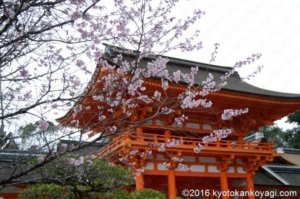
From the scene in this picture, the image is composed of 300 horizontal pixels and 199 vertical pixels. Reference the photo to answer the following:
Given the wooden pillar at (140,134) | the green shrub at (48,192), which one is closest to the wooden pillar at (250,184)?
the wooden pillar at (140,134)

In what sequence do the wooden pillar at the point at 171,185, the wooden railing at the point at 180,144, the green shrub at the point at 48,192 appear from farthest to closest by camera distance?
1. the wooden pillar at the point at 171,185
2. the wooden railing at the point at 180,144
3. the green shrub at the point at 48,192

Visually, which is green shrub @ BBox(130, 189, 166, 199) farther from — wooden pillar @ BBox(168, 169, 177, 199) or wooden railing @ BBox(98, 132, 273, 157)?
wooden pillar @ BBox(168, 169, 177, 199)

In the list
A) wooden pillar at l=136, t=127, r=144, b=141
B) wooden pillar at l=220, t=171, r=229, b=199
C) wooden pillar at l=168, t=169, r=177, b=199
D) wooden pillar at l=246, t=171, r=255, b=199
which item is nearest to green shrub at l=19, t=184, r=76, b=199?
wooden pillar at l=136, t=127, r=144, b=141

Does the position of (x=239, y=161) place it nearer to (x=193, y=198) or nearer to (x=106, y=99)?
(x=193, y=198)

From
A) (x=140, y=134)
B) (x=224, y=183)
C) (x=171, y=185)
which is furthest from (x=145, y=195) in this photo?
(x=224, y=183)

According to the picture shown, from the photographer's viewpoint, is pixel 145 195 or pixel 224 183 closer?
pixel 145 195

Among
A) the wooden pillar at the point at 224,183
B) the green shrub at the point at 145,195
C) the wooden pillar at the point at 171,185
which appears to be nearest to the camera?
the green shrub at the point at 145,195

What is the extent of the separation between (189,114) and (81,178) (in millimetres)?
8892

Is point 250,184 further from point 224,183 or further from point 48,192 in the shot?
point 48,192

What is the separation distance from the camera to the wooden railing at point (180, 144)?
10938 mm

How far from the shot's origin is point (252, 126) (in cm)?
1410

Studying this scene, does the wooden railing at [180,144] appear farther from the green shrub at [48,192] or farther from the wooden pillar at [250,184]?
the green shrub at [48,192]

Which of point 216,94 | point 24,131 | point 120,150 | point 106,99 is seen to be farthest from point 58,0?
point 216,94

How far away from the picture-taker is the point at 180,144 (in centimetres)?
1171
